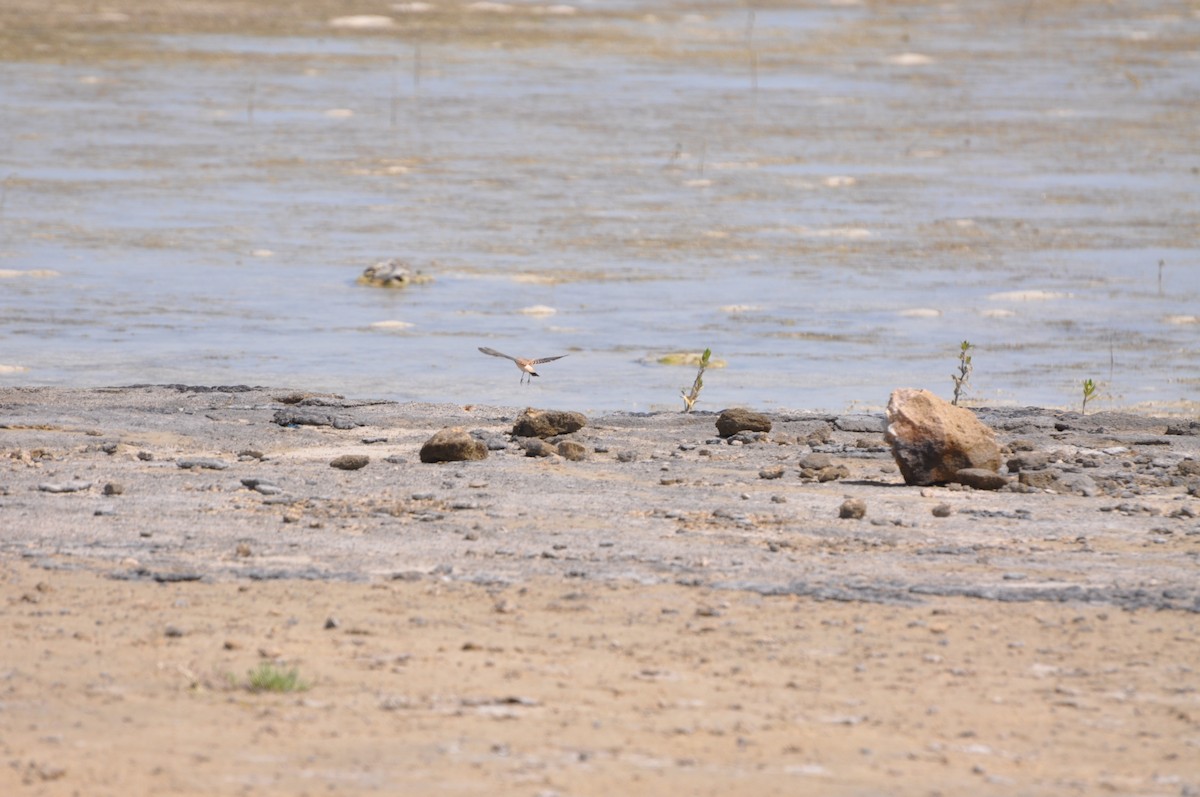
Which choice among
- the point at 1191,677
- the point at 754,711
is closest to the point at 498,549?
the point at 754,711

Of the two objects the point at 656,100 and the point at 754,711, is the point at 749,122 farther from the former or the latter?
the point at 754,711

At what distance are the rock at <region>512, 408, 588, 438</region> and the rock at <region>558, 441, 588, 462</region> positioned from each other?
0.26m

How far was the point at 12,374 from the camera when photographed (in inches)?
433

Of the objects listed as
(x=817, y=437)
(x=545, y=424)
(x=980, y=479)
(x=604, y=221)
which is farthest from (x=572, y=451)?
(x=604, y=221)

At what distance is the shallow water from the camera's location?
11.8 metres

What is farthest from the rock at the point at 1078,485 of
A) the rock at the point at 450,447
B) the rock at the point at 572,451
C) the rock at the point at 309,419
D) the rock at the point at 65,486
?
the rock at the point at 65,486

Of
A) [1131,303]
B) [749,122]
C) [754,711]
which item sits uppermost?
[749,122]

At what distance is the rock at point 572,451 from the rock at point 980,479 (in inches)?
59.4

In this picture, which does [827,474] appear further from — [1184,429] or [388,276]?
[388,276]

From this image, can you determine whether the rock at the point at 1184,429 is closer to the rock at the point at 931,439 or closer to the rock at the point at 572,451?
the rock at the point at 931,439

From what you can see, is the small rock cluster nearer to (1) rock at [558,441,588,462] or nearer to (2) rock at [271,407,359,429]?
(1) rock at [558,441,588,462]

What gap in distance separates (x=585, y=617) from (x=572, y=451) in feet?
7.86

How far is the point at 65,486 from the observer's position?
759 centimetres

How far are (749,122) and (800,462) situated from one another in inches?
577
